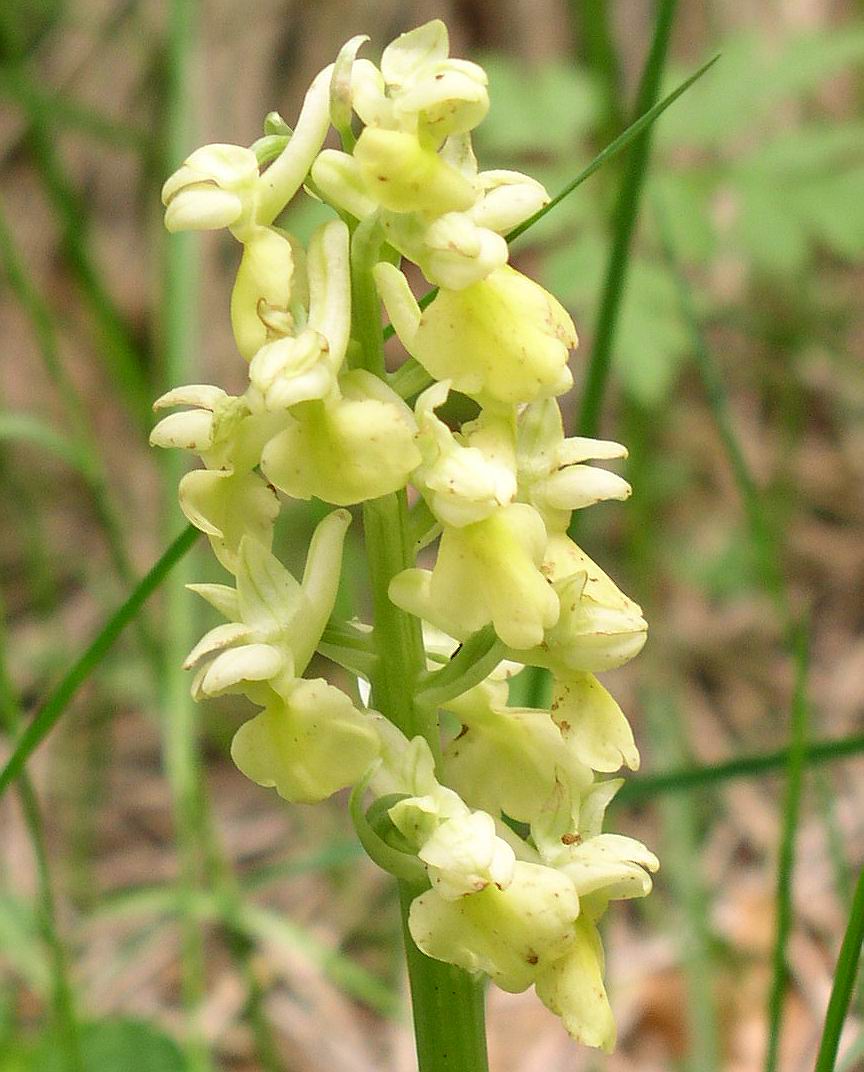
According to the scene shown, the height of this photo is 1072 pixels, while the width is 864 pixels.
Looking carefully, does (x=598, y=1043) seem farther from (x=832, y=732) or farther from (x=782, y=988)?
(x=832, y=732)

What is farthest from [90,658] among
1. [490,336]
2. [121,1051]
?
[121,1051]

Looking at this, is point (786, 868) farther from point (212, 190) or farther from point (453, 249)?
point (212, 190)

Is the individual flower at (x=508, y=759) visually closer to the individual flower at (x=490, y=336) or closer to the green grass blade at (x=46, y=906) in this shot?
the individual flower at (x=490, y=336)

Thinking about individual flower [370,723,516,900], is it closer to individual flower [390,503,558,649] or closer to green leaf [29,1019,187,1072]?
individual flower [390,503,558,649]

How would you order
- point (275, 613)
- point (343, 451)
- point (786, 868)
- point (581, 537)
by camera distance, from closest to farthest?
point (343, 451)
point (275, 613)
point (786, 868)
point (581, 537)

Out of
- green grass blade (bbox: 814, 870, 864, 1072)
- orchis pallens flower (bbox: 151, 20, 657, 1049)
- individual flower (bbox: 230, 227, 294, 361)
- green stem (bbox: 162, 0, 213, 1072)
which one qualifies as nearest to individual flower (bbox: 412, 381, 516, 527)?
orchis pallens flower (bbox: 151, 20, 657, 1049)
